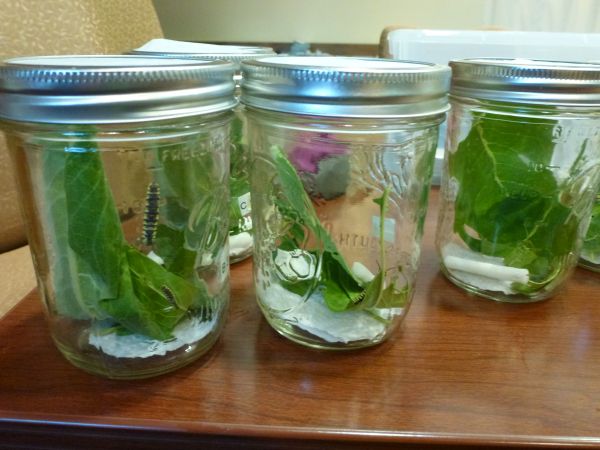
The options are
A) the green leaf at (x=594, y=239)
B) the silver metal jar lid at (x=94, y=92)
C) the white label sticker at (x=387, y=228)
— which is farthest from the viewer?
the green leaf at (x=594, y=239)

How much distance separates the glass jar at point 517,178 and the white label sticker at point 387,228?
88mm

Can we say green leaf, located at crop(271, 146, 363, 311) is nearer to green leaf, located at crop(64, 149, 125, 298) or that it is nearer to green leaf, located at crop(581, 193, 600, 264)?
green leaf, located at crop(64, 149, 125, 298)

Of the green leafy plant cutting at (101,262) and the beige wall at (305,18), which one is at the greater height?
the beige wall at (305,18)

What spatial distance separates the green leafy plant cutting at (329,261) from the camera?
33cm

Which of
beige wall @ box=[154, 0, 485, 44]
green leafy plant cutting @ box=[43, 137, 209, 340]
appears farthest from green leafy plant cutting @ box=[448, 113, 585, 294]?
beige wall @ box=[154, 0, 485, 44]

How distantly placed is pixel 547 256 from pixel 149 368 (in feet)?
0.99

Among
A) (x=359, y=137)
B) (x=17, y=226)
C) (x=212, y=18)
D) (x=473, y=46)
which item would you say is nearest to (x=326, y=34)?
(x=212, y=18)

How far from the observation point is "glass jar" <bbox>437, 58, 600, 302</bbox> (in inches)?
14.4

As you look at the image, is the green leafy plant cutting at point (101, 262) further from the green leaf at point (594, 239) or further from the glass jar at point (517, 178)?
the green leaf at point (594, 239)

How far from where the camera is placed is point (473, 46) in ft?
2.22

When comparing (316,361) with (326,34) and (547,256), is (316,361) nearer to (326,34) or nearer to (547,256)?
(547,256)

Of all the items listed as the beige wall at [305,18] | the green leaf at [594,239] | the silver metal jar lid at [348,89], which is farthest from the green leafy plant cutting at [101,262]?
the beige wall at [305,18]

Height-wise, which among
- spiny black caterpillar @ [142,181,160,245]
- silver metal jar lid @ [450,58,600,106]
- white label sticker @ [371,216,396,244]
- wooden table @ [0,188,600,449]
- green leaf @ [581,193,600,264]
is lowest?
wooden table @ [0,188,600,449]

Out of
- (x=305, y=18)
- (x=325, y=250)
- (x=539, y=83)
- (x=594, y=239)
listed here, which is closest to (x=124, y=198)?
(x=325, y=250)
